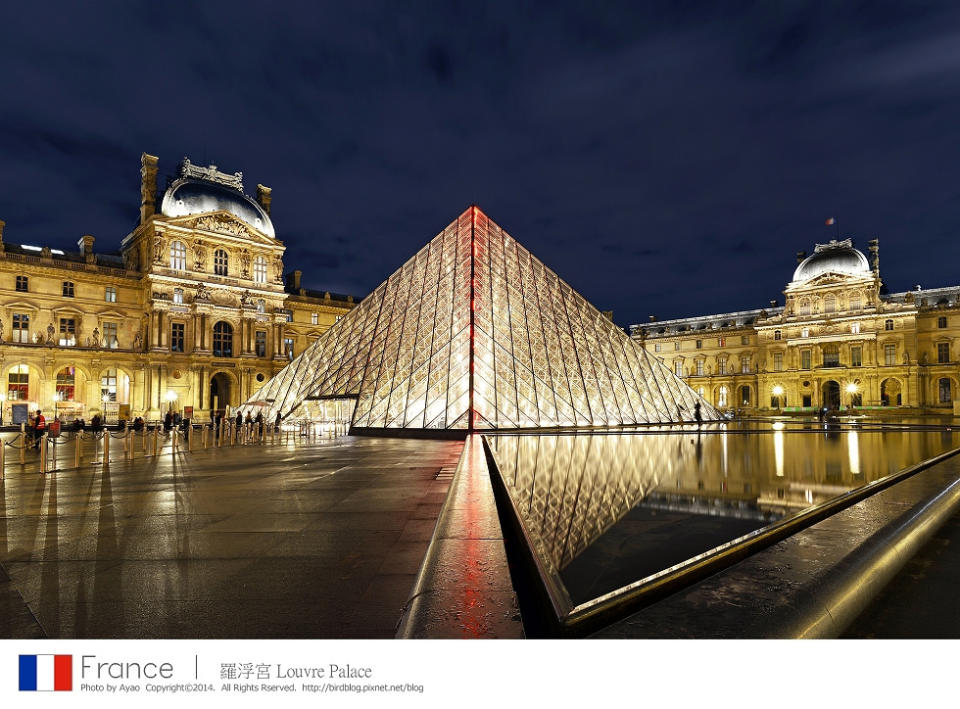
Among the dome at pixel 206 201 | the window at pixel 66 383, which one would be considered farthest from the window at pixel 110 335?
the dome at pixel 206 201

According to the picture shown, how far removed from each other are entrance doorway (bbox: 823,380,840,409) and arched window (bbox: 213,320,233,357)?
5043 cm

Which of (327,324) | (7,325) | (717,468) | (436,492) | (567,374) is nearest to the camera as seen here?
(436,492)

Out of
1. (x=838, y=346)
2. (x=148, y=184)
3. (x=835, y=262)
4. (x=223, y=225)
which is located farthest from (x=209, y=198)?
(x=838, y=346)

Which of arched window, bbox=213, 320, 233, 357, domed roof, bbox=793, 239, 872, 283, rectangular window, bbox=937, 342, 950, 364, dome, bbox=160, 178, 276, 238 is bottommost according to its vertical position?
rectangular window, bbox=937, 342, 950, 364

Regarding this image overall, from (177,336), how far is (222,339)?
116 inches

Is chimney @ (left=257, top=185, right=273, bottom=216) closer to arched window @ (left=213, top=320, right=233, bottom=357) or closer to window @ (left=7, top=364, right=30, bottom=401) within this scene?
arched window @ (left=213, top=320, right=233, bottom=357)

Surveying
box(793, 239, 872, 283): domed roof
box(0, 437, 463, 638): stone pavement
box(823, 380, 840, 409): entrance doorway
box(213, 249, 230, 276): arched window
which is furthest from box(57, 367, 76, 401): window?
box(793, 239, 872, 283): domed roof

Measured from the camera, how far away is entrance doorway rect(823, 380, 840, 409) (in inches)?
2023

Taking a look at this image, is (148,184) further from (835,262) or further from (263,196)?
(835,262)

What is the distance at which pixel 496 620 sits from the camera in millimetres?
2068
